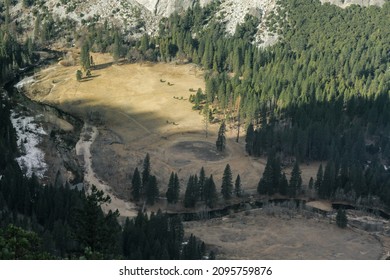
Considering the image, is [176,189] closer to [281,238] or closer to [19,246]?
[281,238]

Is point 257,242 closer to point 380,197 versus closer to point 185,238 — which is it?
point 185,238

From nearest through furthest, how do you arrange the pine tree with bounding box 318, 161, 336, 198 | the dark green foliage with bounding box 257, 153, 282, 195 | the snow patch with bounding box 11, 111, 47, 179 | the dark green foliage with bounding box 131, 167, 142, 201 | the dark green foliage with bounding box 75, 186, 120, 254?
the dark green foliage with bounding box 75, 186, 120, 254, the snow patch with bounding box 11, 111, 47, 179, the dark green foliage with bounding box 131, 167, 142, 201, the pine tree with bounding box 318, 161, 336, 198, the dark green foliage with bounding box 257, 153, 282, 195

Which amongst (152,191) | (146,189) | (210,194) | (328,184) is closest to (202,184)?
(210,194)

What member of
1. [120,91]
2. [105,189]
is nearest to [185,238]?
[105,189]

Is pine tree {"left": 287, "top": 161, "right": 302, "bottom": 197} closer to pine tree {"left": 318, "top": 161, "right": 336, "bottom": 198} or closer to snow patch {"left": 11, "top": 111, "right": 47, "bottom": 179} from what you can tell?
pine tree {"left": 318, "top": 161, "right": 336, "bottom": 198}

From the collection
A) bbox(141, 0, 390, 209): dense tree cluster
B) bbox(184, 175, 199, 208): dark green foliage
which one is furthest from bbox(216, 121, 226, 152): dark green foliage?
bbox(184, 175, 199, 208): dark green foliage
